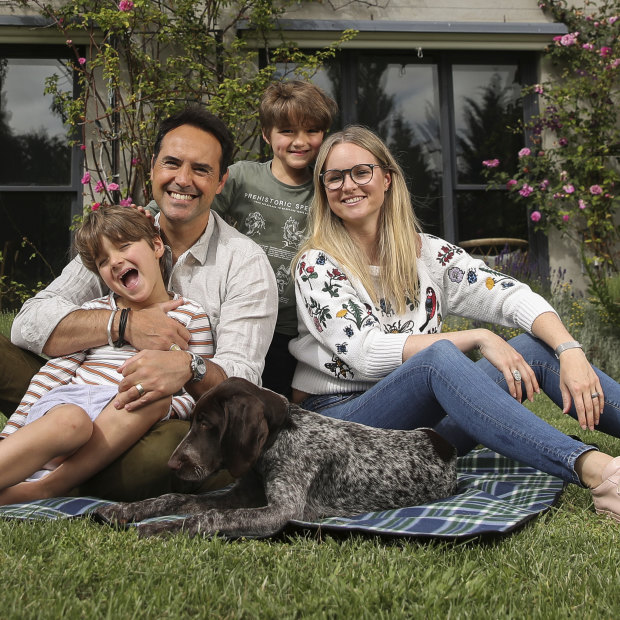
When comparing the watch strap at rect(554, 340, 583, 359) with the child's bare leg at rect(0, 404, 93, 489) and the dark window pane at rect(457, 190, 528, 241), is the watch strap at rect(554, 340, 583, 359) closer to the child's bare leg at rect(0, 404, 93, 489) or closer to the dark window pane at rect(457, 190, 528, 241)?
the child's bare leg at rect(0, 404, 93, 489)

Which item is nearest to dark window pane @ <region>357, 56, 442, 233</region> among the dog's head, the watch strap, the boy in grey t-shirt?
the boy in grey t-shirt

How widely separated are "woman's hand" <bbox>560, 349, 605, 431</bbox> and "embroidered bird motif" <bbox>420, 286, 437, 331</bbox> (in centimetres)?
66

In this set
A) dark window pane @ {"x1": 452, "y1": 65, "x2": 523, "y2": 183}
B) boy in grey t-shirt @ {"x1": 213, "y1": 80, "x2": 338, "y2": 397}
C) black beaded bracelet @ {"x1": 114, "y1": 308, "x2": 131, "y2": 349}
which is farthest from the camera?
dark window pane @ {"x1": 452, "y1": 65, "x2": 523, "y2": 183}

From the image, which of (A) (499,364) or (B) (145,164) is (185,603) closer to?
(A) (499,364)

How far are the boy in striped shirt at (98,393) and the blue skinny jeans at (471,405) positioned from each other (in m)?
0.74

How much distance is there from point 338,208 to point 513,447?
1381 mm

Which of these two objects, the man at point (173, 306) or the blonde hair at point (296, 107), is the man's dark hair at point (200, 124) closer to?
the man at point (173, 306)

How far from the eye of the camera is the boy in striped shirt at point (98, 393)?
102 inches

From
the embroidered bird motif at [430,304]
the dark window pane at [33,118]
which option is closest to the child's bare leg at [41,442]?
the embroidered bird motif at [430,304]

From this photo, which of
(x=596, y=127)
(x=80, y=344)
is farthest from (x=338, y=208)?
(x=596, y=127)

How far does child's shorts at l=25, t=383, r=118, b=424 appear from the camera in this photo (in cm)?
276

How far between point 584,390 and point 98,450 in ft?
6.27

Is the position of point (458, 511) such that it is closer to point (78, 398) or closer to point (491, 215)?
point (78, 398)

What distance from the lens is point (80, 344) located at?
2977mm
